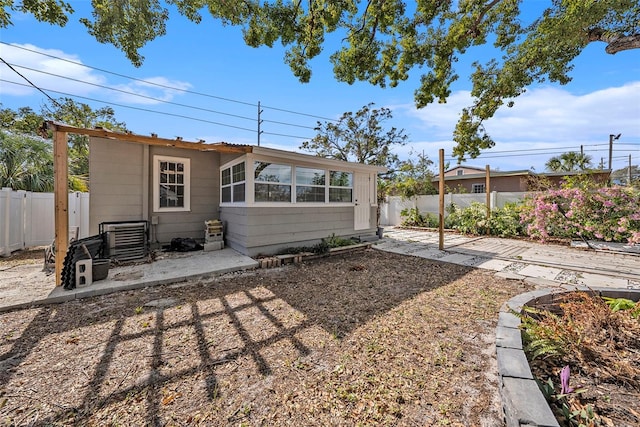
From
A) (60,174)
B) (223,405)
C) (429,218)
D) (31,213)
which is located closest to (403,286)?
(223,405)

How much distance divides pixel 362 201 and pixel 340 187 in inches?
39.7

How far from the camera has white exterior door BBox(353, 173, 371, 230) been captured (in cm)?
788

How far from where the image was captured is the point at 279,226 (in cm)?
615

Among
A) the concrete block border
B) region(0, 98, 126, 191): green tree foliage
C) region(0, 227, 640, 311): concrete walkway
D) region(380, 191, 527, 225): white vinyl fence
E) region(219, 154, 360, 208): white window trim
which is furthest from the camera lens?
region(0, 98, 126, 191): green tree foliage

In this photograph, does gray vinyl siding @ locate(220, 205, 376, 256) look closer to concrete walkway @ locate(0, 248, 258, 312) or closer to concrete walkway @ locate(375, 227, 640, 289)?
concrete walkway @ locate(0, 248, 258, 312)

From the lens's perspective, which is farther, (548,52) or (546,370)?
(548,52)

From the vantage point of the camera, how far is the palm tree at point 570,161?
18688mm

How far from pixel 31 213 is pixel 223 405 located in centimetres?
848

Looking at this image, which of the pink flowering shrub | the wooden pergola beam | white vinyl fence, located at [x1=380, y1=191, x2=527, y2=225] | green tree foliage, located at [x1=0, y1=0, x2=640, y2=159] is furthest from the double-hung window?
Answer: the wooden pergola beam

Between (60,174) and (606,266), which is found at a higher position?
(60,174)

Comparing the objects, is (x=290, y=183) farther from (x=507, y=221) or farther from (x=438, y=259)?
(x=507, y=221)

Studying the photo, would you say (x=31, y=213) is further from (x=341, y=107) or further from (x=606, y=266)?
(x=341, y=107)

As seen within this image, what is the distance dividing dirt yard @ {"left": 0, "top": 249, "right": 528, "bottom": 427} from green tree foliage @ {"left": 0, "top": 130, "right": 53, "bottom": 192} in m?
7.91

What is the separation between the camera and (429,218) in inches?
452
